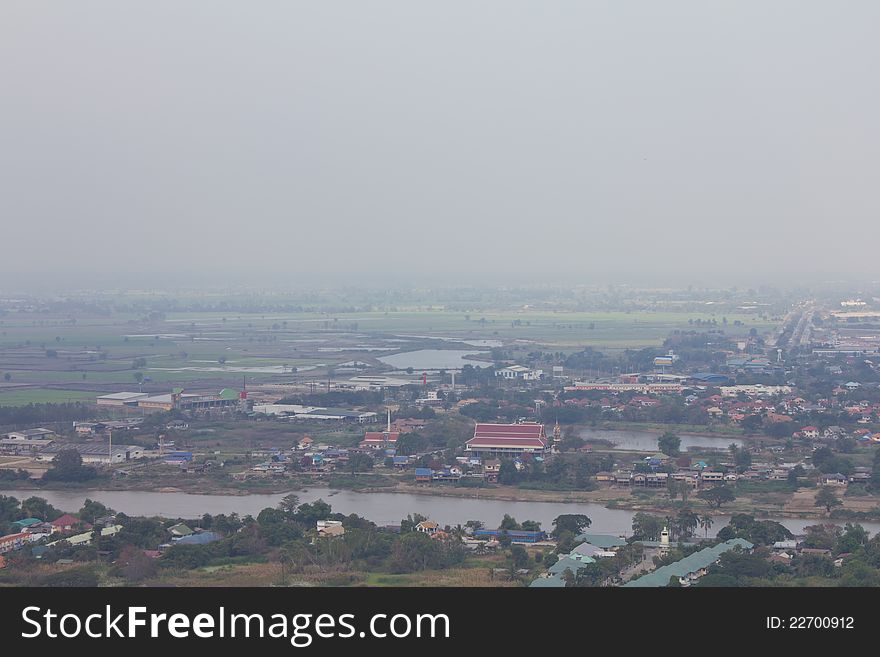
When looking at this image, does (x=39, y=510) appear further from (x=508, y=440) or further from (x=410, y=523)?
(x=508, y=440)

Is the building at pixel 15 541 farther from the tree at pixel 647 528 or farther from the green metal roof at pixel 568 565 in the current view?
the tree at pixel 647 528

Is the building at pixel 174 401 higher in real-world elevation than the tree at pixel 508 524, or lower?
lower

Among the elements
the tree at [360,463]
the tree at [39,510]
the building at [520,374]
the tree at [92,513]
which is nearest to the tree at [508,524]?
the tree at [92,513]

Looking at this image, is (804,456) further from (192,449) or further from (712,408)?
(192,449)

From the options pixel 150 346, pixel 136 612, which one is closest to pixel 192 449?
pixel 136 612

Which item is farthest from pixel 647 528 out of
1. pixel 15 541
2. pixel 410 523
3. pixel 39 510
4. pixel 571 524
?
pixel 39 510

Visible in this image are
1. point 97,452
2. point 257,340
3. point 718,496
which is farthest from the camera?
point 257,340

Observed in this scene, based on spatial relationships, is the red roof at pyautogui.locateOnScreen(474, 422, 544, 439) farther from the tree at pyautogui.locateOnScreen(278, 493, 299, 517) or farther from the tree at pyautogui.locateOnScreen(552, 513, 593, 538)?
the tree at pyautogui.locateOnScreen(552, 513, 593, 538)
